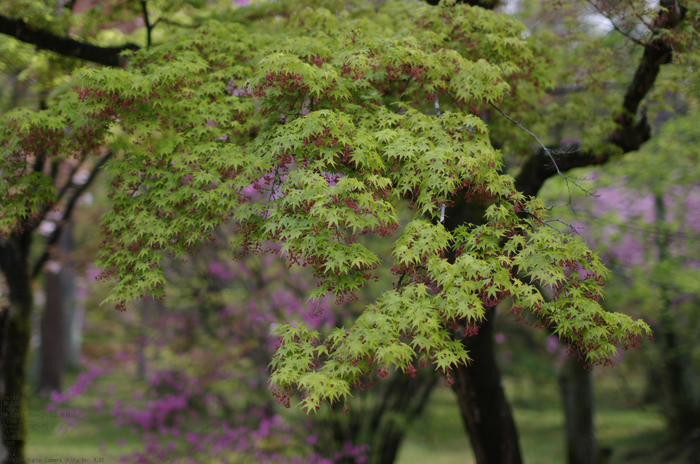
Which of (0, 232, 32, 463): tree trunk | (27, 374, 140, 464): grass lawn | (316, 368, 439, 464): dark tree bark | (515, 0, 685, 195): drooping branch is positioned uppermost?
(515, 0, 685, 195): drooping branch

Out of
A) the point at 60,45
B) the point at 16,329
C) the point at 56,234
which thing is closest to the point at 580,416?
the point at 16,329

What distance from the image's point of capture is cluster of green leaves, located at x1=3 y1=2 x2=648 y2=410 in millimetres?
3166

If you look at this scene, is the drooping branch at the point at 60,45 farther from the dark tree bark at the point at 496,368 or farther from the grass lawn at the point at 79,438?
the grass lawn at the point at 79,438

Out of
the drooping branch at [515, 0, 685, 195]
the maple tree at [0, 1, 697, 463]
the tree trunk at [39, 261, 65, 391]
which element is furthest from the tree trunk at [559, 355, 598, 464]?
the tree trunk at [39, 261, 65, 391]

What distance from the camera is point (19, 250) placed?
6180 millimetres

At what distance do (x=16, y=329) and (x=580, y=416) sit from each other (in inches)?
352

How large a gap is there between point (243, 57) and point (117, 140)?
1539 millimetres

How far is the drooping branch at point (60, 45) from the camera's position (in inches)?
197

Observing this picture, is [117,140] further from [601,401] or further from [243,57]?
[601,401]

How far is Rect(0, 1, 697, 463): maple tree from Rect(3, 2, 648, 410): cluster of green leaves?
0.06 ft

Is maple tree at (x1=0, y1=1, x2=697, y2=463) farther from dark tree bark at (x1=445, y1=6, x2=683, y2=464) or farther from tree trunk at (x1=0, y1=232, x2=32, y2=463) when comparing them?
tree trunk at (x1=0, y1=232, x2=32, y2=463)

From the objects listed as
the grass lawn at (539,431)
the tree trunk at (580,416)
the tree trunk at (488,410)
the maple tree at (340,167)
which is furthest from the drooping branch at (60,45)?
the tree trunk at (580,416)

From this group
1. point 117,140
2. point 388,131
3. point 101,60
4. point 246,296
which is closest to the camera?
point 388,131

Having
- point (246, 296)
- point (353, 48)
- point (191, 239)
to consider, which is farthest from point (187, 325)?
point (353, 48)
